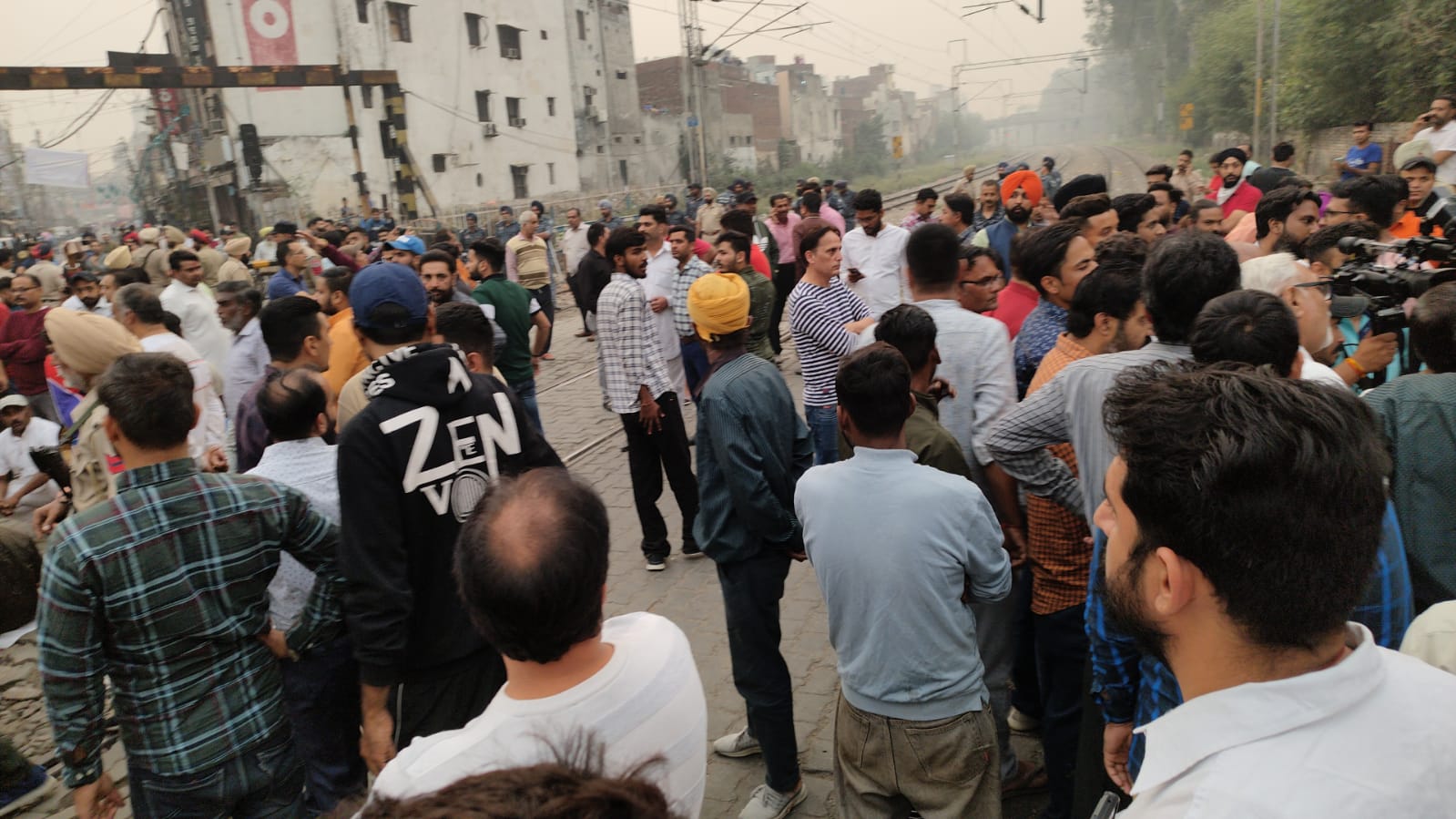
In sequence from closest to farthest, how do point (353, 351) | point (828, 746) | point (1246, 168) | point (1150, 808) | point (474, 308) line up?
1. point (1150, 808)
2. point (828, 746)
3. point (474, 308)
4. point (353, 351)
5. point (1246, 168)

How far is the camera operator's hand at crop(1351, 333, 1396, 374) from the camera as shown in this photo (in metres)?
3.51

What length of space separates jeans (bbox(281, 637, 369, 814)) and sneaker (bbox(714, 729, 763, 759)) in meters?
1.45

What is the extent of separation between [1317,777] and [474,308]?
4.25 meters

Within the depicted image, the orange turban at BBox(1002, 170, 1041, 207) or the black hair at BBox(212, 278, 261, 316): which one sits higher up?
the orange turban at BBox(1002, 170, 1041, 207)

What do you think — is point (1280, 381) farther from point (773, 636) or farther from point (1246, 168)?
point (1246, 168)

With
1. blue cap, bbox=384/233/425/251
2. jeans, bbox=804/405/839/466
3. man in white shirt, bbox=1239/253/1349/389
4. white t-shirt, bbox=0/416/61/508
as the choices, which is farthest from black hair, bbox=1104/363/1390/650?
white t-shirt, bbox=0/416/61/508

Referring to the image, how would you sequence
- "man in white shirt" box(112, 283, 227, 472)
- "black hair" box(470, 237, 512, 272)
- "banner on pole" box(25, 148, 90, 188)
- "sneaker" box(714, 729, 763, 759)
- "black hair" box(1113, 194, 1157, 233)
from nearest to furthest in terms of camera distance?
"sneaker" box(714, 729, 763, 759) → "man in white shirt" box(112, 283, 227, 472) → "black hair" box(1113, 194, 1157, 233) → "black hair" box(470, 237, 512, 272) → "banner on pole" box(25, 148, 90, 188)

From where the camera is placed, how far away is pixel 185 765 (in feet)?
8.16

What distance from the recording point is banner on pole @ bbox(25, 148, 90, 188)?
101 feet

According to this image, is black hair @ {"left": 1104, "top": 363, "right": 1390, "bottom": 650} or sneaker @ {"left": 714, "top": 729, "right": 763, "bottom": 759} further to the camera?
sneaker @ {"left": 714, "top": 729, "right": 763, "bottom": 759}

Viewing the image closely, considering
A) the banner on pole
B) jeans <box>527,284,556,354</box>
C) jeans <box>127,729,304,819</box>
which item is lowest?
jeans <box>127,729,304,819</box>

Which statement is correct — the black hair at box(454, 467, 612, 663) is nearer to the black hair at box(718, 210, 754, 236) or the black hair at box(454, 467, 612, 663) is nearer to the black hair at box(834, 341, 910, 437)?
the black hair at box(834, 341, 910, 437)

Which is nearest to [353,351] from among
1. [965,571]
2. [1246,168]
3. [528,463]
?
[528,463]

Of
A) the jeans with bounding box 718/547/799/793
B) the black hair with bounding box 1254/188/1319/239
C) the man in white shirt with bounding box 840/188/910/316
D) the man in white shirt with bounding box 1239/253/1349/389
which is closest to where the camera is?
the man in white shirt with bounding box 1239/253/1349/389
